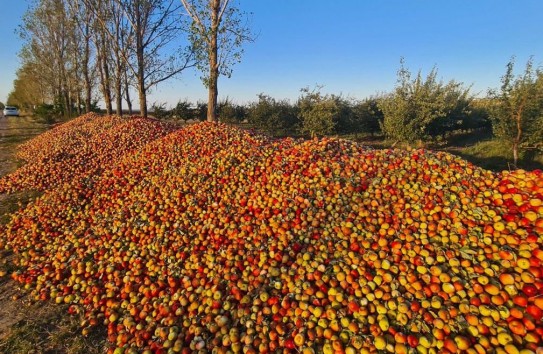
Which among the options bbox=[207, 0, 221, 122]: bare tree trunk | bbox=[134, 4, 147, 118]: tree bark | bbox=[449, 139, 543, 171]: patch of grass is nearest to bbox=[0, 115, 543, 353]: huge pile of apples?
bbox=[207, 0, 221, 122]: bare tree trunk

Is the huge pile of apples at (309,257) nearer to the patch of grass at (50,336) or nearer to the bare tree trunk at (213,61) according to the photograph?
the patch of grass at (50,336)

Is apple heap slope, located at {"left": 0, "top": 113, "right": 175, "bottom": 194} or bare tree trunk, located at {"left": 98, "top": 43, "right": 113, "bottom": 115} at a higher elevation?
bare tree trunk, located at {"left": 98, "top": 43, "right": 113, "bottom": 115}

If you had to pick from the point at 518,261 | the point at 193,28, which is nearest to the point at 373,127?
the point at 193,28

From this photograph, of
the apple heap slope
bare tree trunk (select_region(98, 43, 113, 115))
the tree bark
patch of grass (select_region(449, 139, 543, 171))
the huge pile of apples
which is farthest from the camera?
bare tree trunk (select_region(98, 43, 113, 115))

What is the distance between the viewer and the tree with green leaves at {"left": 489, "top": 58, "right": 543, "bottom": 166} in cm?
1098

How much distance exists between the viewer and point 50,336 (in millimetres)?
3762

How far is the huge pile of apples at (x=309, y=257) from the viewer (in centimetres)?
303

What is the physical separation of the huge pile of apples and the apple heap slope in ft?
11.4

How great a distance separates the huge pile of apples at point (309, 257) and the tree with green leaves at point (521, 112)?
882 cm

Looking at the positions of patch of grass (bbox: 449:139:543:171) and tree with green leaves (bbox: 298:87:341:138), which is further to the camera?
tree with green leaves (bbox: 298:87:341:138)

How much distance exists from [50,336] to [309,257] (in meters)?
3.58

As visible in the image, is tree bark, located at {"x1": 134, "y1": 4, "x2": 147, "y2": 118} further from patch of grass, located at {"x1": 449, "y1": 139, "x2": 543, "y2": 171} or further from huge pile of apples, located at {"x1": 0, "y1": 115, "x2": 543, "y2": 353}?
patch of grass, located at {"x1": 449, "y1": 139, "x2": 543, "y2": 171}

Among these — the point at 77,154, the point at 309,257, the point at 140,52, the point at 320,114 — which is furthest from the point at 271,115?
the point at 309,257

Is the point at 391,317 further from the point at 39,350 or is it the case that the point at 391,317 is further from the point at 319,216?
the point at 39,350
